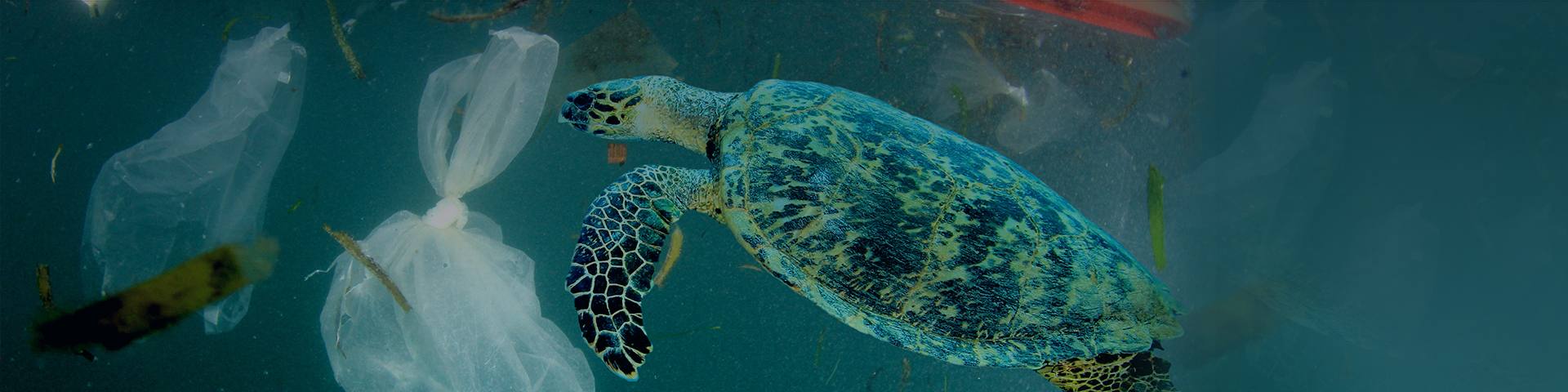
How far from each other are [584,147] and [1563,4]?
13.3 feet

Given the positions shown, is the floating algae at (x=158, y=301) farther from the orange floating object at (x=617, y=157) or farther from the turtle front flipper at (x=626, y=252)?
the turtle front flipper at (x=626, y=252)

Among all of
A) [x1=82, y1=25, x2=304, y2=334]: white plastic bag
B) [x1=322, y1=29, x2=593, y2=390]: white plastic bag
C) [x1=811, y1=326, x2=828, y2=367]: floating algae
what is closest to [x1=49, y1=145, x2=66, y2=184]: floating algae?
[x1=82, y1=25, x2=304, y2=334]: white plastic bag

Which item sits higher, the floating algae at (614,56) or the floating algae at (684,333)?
the floating algae at (614,56)

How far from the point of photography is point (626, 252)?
1.24 meters

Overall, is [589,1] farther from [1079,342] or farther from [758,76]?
[1079,342]

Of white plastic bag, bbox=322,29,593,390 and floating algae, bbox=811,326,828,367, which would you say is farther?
floating algae, bbox=811,326,828,367

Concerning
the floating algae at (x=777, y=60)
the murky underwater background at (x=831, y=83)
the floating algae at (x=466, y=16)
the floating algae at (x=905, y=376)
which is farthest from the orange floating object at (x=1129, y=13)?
the floating algae at (x=466, y=16)

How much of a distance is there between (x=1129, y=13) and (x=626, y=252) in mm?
1959

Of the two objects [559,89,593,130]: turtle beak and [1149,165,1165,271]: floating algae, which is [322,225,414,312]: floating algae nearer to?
[559,89,593,130]: turtle beak

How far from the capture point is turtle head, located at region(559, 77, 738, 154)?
1.42 m

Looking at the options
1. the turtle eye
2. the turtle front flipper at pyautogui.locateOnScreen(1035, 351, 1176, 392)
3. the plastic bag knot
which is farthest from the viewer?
the plastic bag knot

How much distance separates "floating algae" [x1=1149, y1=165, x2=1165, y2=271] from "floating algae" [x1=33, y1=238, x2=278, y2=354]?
3021 mm

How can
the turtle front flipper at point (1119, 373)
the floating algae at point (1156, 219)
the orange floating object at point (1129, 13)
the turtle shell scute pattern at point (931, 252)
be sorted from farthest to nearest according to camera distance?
the floating algae at point (1156, 219), the orange floating object at point (1129, 13), the turtle front flipper at point (1119, 373), the turtle shell scute pattern at point (931, 252)

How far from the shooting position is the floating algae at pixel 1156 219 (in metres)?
2.07
